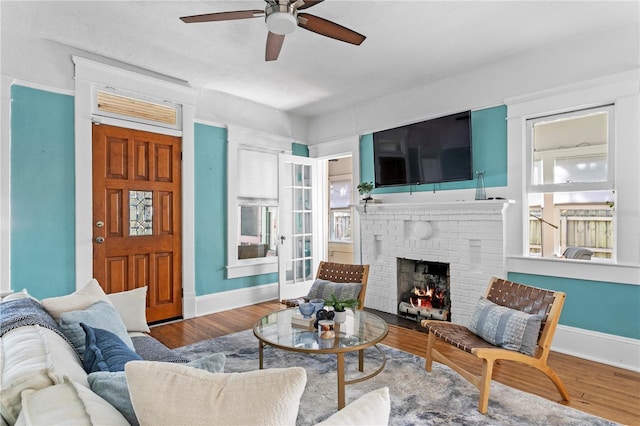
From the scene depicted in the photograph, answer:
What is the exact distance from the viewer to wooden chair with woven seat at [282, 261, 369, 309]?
344 centimetres

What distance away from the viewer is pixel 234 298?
15.3 feet

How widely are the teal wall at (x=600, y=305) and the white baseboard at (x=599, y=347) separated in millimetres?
49

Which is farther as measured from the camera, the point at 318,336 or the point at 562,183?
the point at 562,183

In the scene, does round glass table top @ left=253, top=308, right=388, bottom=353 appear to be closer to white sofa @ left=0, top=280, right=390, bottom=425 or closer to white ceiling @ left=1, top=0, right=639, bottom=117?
white sofa @ left=0, top=280, right=390, bottom=425

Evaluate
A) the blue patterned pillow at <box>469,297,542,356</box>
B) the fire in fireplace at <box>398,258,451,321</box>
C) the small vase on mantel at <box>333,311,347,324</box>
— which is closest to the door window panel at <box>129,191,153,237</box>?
the small vase on mantel at <box>333,311,347,324</box>

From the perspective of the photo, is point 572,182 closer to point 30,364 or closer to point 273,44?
point 273,44

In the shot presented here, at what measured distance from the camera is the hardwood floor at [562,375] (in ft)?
7.36

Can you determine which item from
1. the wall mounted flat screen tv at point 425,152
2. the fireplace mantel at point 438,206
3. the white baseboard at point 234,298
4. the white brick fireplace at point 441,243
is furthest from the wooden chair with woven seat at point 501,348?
the white baseboard at point 234,298

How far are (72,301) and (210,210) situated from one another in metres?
2.48

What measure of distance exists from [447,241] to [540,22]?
2180 mm

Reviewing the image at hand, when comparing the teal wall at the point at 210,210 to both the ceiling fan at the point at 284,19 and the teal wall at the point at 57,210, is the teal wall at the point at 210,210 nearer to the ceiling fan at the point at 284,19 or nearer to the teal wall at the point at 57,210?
the teal wall at the point at 57,210

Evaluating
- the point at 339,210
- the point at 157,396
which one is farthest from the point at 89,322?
the point at 339,210

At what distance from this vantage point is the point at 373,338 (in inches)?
91.1

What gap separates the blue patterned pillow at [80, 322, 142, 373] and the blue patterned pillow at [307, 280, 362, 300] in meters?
2.20
